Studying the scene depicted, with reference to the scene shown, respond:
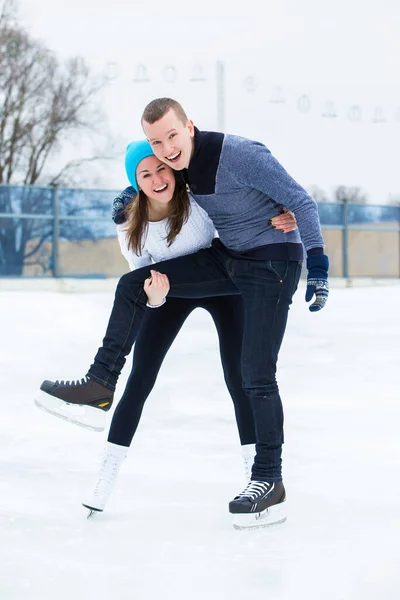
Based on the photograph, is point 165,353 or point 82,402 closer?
point 82,402

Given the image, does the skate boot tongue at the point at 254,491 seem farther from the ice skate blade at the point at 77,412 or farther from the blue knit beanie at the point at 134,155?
the blue knit beanie at the point at 134,155

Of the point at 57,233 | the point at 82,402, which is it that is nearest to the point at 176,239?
the point at 82,402

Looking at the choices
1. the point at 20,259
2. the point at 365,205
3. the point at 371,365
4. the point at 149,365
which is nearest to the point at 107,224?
the point at 20,259

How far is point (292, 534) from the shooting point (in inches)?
115

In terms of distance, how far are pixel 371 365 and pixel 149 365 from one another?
394 cm

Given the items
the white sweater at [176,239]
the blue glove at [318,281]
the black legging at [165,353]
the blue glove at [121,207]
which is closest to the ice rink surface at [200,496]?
the black legging at [165,353]

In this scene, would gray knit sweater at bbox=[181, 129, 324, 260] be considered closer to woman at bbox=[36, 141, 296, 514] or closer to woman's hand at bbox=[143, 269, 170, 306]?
woman at bbox=[36, 141, 296, 514]

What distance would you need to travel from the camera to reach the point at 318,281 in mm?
2914

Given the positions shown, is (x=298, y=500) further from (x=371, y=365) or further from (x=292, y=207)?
(x=371, y=365)

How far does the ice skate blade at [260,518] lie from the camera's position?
9.88ft

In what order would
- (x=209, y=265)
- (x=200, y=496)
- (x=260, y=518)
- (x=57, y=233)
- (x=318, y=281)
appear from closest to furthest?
(x=318, y=281) < (x=260, y=518) < (x=209, y=265) < (x=200, y=496) < (x=57, y=233)

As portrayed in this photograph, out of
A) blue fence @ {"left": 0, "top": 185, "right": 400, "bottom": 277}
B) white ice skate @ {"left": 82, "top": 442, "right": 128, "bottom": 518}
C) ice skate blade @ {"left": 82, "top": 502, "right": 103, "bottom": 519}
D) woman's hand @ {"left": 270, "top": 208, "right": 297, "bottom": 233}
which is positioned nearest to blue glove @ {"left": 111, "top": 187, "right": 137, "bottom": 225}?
woman's hand @ {"left": 270, "top": 208, "right": 297, "bottom": 233}

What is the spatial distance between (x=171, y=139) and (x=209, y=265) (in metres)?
0.47

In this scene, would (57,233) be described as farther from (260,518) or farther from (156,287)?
(260,518)
